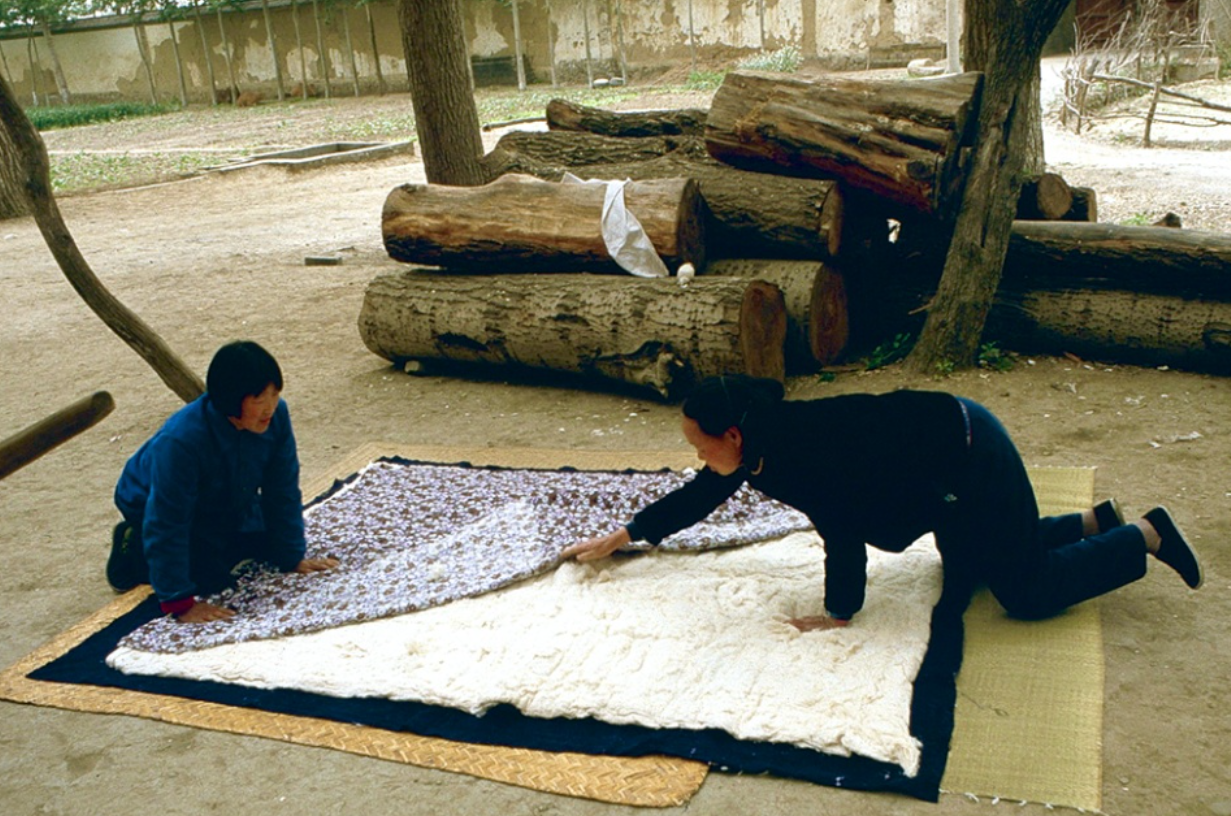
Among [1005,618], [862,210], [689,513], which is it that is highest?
[862,210]

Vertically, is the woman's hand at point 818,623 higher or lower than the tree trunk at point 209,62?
lower

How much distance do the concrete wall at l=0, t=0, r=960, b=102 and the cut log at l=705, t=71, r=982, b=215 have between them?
60.4 feet

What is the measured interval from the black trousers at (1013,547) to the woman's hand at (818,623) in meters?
0.35

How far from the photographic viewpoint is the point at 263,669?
314cm

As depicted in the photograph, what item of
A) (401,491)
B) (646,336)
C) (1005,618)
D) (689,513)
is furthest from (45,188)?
(1005,618)

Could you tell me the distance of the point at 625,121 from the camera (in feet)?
23.4

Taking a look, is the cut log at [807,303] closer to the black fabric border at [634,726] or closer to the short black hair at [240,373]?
the black fabric border at [634,726]

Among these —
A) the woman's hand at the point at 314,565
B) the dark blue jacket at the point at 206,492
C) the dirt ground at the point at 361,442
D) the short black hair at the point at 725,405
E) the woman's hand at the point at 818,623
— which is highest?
the short black hair at the point at 725,405

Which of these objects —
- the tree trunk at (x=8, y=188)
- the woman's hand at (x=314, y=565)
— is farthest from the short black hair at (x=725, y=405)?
the tree trunk at (x=8, y=188)

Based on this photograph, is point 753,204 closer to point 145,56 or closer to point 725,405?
point 725,405

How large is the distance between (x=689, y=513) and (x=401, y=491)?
5.32ft

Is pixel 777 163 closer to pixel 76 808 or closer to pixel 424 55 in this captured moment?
pixel 424 55

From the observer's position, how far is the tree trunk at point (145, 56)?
32.4 m

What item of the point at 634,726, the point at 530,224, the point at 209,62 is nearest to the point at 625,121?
the point at 530,224
